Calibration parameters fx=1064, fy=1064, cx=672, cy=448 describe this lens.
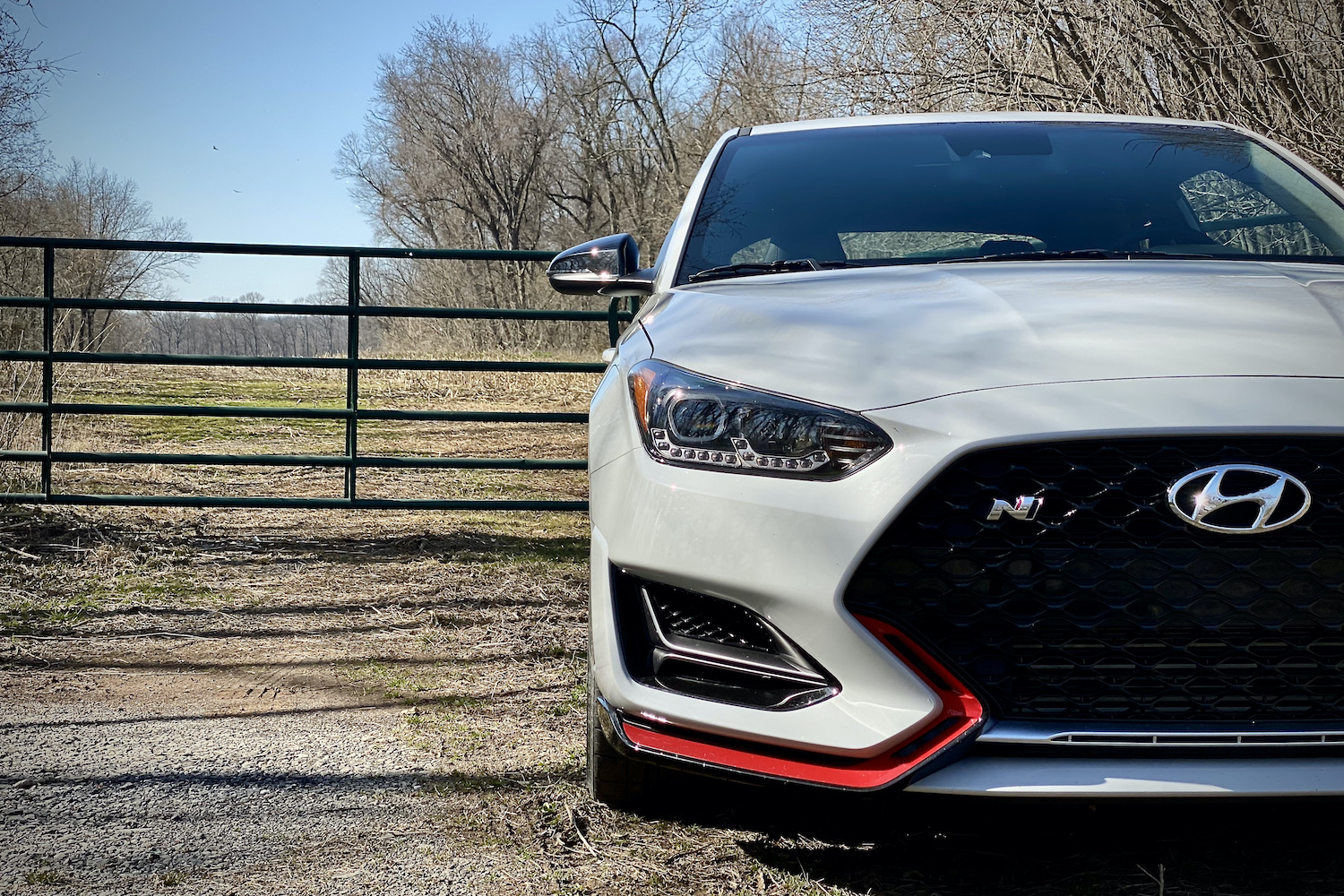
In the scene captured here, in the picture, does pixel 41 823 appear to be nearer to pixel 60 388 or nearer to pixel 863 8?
pixel 60 388

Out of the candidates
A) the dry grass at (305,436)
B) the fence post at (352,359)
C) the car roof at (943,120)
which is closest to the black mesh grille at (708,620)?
the car roof at (943,120)

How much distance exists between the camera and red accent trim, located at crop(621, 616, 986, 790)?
1.62m

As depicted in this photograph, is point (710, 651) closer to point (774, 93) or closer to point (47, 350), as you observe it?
point (47, 350)

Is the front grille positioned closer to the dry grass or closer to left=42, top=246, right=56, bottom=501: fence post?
left=42, top=246, right=56, bottom=501: fence post

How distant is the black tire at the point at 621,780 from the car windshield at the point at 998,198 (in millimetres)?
1059

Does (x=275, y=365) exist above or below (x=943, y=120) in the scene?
below

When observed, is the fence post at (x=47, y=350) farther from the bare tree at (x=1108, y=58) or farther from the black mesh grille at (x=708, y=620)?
the bare tree at (x=1108, y=58)

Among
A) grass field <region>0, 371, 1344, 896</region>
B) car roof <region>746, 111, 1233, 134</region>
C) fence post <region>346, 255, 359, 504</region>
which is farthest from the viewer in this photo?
fence post <region>346, 255, 359, 504</region>

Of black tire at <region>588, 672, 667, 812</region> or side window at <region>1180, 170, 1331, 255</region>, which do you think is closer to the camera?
black tire at <region>588, 672, 667, 812</region>

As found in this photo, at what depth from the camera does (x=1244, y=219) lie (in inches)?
115

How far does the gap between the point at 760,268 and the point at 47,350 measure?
503 cm

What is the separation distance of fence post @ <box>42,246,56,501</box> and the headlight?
5076mm

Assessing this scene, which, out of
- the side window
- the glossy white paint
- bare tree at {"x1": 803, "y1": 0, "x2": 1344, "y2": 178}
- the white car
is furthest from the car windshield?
bare tree at {"x1": 803, "y1": 0, "x2": 1344, "y2": 178}

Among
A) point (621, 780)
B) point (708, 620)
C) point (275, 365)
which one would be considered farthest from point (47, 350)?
point (708, 620)
